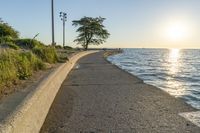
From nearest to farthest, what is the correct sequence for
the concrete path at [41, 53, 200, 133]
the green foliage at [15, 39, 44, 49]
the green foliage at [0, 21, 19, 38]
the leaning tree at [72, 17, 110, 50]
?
1. the concrete path at [41, 53, 200, 133]
2. the green foliage at [15, 39, 44, 49]
3. the green foliage at [0, 21, 19, 38]
4. the leaning tree at [72, 17, 110, 50]

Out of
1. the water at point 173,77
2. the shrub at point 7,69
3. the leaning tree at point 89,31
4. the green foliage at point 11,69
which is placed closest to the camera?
the shrub at point 7,69

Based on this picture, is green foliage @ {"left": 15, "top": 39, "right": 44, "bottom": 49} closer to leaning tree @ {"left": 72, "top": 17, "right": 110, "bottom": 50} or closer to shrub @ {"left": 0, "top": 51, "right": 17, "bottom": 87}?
shrub @ {"left": 0, "top": 51, "right": 17, "bottom": 87}

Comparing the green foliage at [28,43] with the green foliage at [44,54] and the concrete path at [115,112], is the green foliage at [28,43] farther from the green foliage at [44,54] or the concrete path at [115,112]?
the concrete path at [115,112]

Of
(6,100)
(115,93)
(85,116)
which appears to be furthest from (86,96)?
(6,100)

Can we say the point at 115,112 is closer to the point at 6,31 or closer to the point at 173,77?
the point at 173,77

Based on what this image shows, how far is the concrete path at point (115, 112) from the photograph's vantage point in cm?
803

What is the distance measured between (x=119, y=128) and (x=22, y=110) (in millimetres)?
2227

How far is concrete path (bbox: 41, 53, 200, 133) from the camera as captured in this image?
26.3 feet

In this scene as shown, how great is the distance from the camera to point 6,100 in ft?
28.1

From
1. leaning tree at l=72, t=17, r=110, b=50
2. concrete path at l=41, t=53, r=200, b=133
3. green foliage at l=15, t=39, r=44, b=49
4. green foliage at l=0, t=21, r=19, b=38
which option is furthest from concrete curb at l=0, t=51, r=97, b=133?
leaning tree at l=72, t=17, r=110, b=50

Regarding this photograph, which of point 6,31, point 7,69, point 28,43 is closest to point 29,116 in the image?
Answer: point 7,69

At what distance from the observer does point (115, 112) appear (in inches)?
377

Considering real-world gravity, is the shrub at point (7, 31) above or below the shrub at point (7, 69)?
above

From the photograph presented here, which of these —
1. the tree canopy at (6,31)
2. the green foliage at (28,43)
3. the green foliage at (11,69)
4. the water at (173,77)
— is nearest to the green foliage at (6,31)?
the tree canopy at (6,31)
